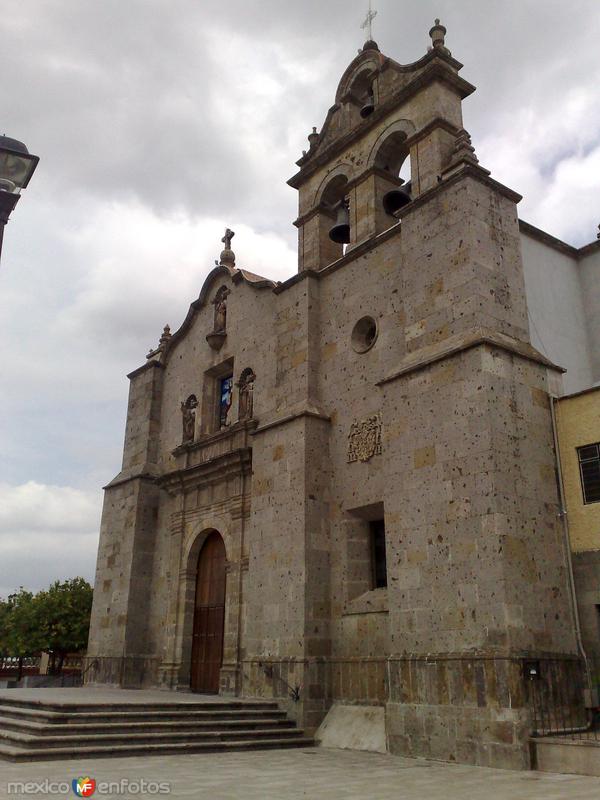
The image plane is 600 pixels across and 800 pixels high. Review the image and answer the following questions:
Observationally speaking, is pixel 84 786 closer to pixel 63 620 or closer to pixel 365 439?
pixel 365 439

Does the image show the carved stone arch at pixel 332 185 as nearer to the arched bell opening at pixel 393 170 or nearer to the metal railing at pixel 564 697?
the arched bell opening at pixel 393 170

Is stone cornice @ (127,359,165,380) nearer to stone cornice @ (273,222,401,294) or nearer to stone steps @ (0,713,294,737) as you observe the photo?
stone cornice @ (273,222,401,294)

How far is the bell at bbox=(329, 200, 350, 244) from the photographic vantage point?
47.5ft

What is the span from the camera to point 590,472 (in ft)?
32.7

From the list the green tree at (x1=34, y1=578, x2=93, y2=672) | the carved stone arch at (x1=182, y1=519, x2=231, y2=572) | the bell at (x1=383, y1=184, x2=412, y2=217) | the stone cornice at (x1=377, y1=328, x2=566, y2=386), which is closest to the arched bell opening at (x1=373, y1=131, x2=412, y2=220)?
the bell at (x1=383, y1=184, x2=412, y2=217)

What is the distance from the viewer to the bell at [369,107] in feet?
48.5

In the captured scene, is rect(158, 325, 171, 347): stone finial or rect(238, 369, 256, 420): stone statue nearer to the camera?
rect(238, 369, 256, 420): stone statue

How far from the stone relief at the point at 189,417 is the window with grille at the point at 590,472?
9.78 metres

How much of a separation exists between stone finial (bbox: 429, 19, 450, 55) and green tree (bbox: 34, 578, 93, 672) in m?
A: 18.0

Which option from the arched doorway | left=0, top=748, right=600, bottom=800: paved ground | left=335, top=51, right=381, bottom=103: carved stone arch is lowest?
left=0, top=748, right=600, bottom=800: paved ground

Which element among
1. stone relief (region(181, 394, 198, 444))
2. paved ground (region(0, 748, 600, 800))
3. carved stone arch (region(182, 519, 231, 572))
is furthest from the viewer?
stone relief (region(181, 394, 198, 444))

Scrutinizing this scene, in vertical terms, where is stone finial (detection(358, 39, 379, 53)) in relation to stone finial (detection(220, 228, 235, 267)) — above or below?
above

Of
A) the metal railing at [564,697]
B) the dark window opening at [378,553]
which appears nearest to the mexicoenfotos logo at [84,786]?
the metal railing at [564,697]

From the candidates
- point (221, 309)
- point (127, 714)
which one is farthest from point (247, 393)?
point (127, 714)
